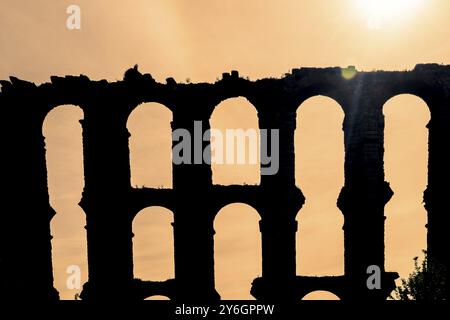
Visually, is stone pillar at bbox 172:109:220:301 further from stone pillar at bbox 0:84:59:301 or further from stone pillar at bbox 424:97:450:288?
stone pillar at bbox 424:97:450:288

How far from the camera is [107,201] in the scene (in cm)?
1909

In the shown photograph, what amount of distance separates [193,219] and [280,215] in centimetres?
391

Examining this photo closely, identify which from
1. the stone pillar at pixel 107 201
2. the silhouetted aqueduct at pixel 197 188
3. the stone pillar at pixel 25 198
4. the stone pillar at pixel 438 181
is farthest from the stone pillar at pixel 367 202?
the stone pillar at pixel 25 198

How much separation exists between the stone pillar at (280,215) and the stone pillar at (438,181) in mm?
6080

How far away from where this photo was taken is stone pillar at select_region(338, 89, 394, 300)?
18.4 meters

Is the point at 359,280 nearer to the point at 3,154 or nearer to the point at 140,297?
the point at 140,297

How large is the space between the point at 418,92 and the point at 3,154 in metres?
19.7

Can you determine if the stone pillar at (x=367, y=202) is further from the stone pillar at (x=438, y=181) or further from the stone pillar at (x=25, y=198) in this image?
the stone pillar at (x=25, y=198)

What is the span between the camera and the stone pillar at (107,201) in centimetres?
1900

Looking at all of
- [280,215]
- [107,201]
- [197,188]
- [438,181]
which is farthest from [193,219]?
[438,181]

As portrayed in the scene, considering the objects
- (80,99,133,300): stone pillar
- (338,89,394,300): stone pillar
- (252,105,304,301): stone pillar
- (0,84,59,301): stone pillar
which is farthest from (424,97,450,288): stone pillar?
(0,84,59,301): stone pillar

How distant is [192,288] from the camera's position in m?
18.7
